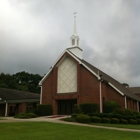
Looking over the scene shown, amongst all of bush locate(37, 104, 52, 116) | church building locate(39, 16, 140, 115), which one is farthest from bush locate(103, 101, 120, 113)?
bush locate(37, 104, 52, 116)

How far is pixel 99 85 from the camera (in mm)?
27406

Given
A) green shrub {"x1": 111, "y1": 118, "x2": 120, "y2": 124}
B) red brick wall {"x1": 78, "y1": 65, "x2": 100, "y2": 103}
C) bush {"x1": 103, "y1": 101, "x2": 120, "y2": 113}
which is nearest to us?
green shrub {"x1": 111, "y1": 118, "x2": 120, "y2": 124}

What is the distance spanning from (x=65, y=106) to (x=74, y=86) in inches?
156

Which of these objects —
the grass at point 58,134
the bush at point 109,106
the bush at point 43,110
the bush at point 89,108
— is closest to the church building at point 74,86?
the bush at point 109,106

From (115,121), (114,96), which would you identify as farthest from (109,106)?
(115,121)

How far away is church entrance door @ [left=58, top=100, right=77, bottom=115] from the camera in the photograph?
30245 mm

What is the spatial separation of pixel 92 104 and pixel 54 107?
7565 millimetres

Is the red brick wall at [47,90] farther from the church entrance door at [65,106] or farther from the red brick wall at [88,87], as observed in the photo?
the red brick wall at [88,87]

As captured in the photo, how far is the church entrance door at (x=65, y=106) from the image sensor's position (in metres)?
30.2

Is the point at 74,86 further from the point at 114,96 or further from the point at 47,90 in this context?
the point at 114,96

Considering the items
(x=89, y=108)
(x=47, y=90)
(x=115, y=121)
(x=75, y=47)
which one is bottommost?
(x=115, y=121)

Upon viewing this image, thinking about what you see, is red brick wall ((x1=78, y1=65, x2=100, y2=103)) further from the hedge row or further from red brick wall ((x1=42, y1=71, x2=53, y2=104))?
red brick wall ((x1=42, y1=71, x2=53, y2=104))

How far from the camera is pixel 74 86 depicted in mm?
29750

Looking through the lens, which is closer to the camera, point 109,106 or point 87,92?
point 109,106
